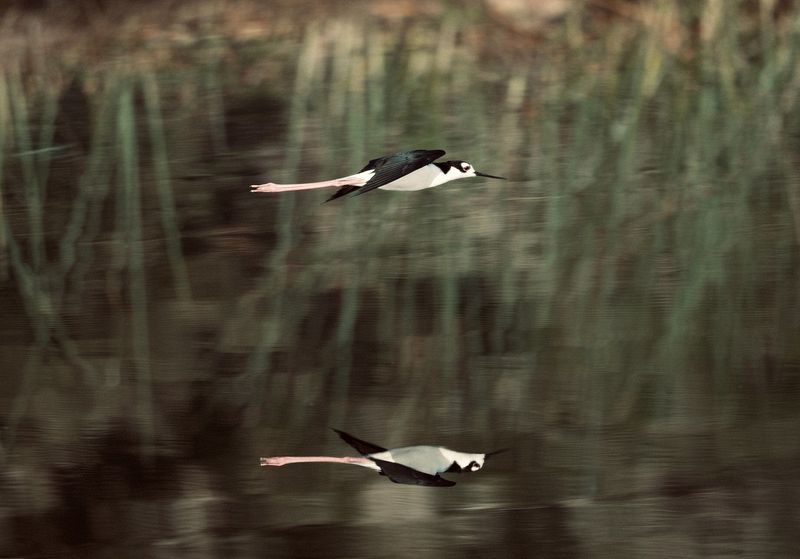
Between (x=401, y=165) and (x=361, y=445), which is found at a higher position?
(x=401, y=165)

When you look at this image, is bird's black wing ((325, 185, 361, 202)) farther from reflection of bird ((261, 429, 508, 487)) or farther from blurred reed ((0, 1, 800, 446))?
reflection of bird ((261, 429, 508, 487))

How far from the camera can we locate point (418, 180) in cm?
119

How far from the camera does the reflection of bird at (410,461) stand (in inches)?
37.6

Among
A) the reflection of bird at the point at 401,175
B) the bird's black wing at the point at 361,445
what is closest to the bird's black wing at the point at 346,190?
the reflection of bird at the point at 401,175

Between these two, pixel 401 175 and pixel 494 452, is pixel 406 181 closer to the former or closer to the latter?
pixel 401 175

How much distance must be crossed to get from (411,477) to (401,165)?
37 centimetres

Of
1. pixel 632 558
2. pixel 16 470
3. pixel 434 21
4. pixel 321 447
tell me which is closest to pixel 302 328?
pixel 321 447

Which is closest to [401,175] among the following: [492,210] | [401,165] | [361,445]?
[401,165]

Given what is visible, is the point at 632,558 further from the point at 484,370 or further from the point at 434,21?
the point at 434,21

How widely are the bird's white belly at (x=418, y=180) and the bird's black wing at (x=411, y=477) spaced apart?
347 mm

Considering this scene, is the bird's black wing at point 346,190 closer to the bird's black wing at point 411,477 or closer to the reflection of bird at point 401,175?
the reflection of bird at point 401,175

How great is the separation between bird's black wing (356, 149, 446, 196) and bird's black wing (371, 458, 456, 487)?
1.05 ft

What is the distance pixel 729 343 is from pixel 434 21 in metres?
0.67

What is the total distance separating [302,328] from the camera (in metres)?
1.11
